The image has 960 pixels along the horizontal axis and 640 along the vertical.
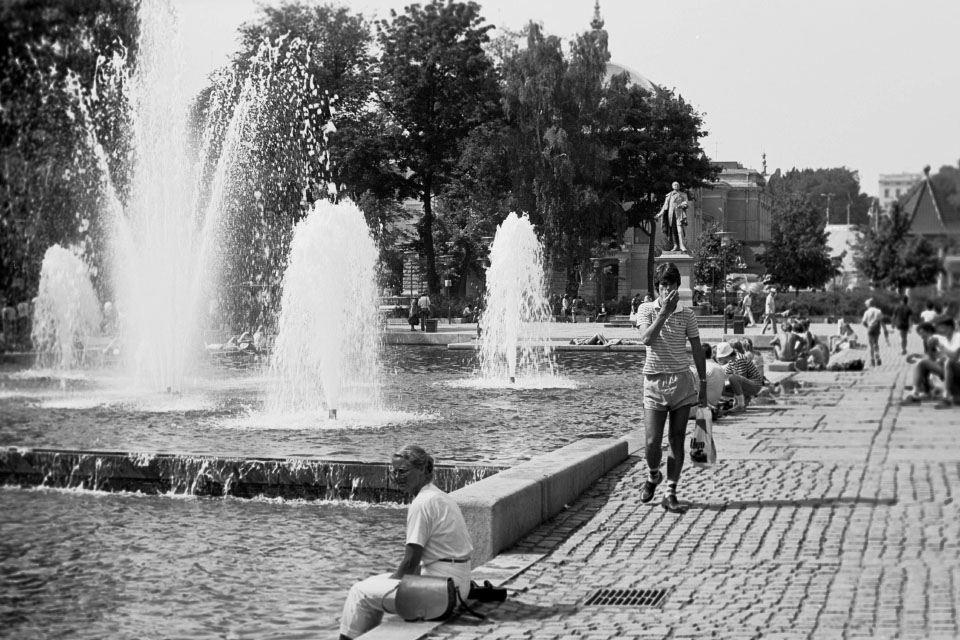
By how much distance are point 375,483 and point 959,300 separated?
8232 millimetres

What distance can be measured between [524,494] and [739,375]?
8.66 m

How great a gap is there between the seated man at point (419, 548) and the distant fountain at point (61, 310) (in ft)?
84.0

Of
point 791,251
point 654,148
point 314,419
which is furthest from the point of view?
point 791,251

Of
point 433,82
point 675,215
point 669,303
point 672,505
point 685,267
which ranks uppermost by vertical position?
point 433,82

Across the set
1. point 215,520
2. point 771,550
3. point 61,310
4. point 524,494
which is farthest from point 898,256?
point 61,310

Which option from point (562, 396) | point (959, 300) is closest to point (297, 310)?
point (562, 396)

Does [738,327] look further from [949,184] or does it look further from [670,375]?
[949,184]

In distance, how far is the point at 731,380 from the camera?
52.7ft

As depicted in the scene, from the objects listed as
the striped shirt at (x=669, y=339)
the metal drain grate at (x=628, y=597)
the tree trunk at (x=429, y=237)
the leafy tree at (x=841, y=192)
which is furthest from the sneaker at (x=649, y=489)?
the tree trunk at (x=429, y=237)

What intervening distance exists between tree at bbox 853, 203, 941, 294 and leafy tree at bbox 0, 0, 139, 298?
33833 millimetres

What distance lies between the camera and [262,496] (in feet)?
39.2

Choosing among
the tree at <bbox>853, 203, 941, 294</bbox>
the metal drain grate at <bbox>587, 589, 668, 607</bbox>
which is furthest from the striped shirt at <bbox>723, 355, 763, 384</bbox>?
the tree at <bbox>853, 203, 941, 294</bbox>

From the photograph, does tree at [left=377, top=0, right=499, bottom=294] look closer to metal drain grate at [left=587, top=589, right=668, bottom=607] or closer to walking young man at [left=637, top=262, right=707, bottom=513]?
walking young man at [left=637, top=262, right=707, bottom=513]

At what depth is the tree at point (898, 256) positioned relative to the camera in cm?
402
